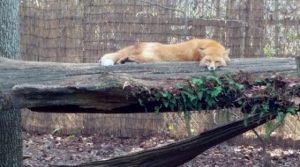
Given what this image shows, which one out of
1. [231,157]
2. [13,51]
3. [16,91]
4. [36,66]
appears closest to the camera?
[16,91]

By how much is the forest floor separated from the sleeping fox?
2585 millimetres

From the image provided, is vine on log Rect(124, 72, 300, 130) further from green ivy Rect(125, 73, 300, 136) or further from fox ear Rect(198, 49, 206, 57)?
fox ear Rect(198, 49, 206, 57)

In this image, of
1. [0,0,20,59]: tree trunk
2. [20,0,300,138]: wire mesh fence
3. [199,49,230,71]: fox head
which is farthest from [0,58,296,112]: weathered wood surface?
[20,0,300,138]: wire mesh fence

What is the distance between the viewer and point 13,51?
6.80m

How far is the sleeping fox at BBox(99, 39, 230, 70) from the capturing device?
549cm

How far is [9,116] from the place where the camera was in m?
6.73

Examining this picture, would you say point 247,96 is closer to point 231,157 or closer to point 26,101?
point 26,101

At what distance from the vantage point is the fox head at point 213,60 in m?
5.24

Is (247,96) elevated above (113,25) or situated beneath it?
situated beneath

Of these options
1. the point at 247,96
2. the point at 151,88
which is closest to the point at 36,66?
the point at 151,88

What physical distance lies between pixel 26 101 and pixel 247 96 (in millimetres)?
1548

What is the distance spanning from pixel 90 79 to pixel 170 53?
962mm

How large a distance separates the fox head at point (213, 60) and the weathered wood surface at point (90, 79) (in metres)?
0.05

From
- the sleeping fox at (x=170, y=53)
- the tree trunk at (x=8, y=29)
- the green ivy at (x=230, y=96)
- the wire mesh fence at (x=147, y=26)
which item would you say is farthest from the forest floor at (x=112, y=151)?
the green ivy at (x=230, y=96)
